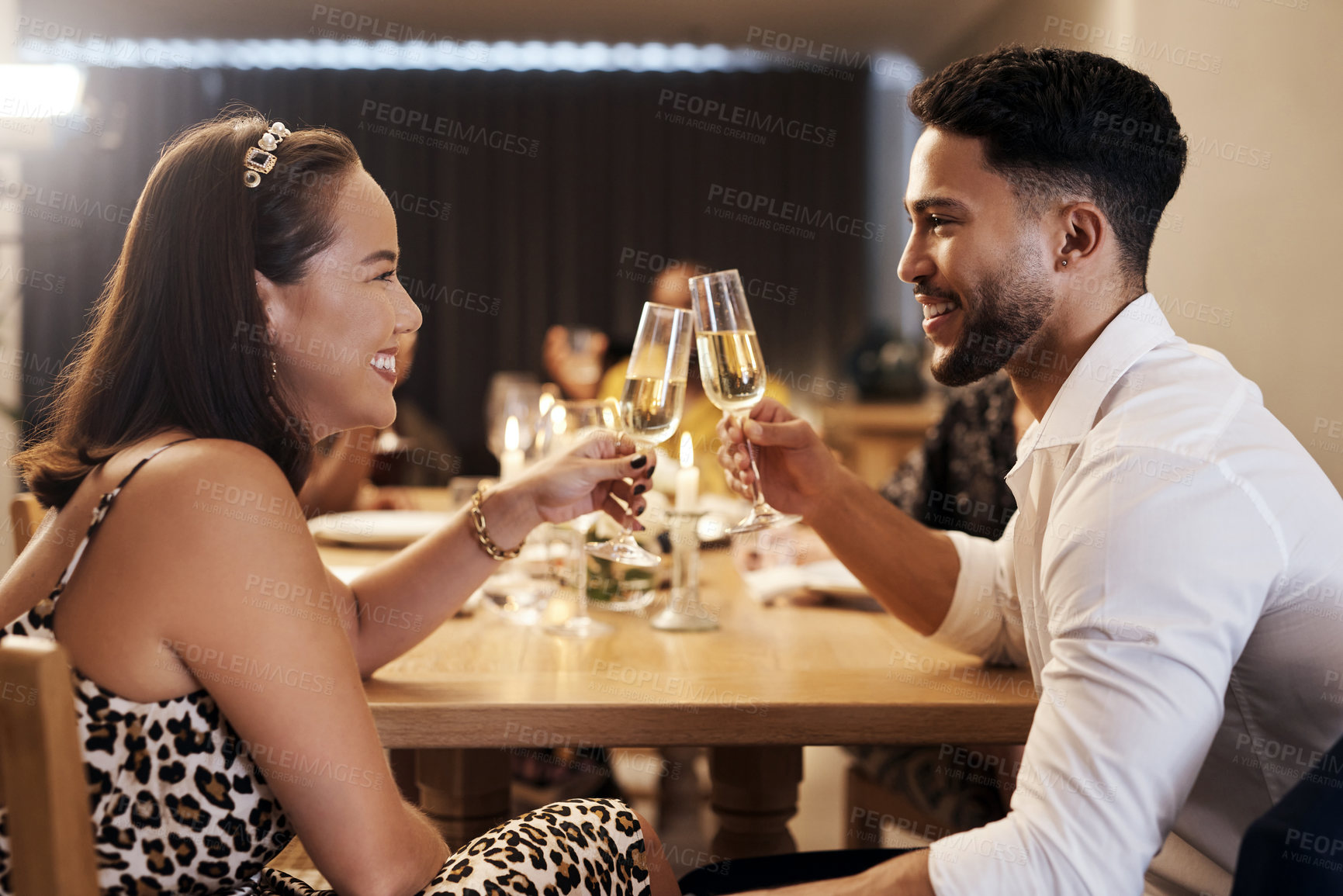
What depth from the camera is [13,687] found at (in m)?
0.62

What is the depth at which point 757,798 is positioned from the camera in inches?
64.2

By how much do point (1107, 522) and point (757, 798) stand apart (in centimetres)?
92

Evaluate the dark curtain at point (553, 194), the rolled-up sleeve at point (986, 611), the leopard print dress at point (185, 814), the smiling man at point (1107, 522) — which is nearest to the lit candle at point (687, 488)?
the smiling man at point (1107, 522)

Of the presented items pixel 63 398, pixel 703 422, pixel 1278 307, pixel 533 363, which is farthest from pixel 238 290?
pixel 533 363

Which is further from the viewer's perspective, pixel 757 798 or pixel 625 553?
pixel 757 798

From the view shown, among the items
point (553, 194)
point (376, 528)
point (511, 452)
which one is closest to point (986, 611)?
point (511, 452)

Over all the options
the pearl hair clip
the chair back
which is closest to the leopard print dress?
the pearl hair clip

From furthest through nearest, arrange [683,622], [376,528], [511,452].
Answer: [376,528]
[511,452]
[683,622]

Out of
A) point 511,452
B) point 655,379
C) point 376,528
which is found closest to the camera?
point 655,379

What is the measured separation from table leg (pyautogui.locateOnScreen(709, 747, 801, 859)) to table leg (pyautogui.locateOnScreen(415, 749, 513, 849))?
366 millimetres

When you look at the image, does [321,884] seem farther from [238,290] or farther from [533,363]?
[533,363]

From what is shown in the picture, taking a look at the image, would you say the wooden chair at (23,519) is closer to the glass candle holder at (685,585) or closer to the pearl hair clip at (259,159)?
the pearl hair clip at (259,159)

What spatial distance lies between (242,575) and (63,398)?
40 cm

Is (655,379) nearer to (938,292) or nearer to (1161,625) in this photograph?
(938,292)
